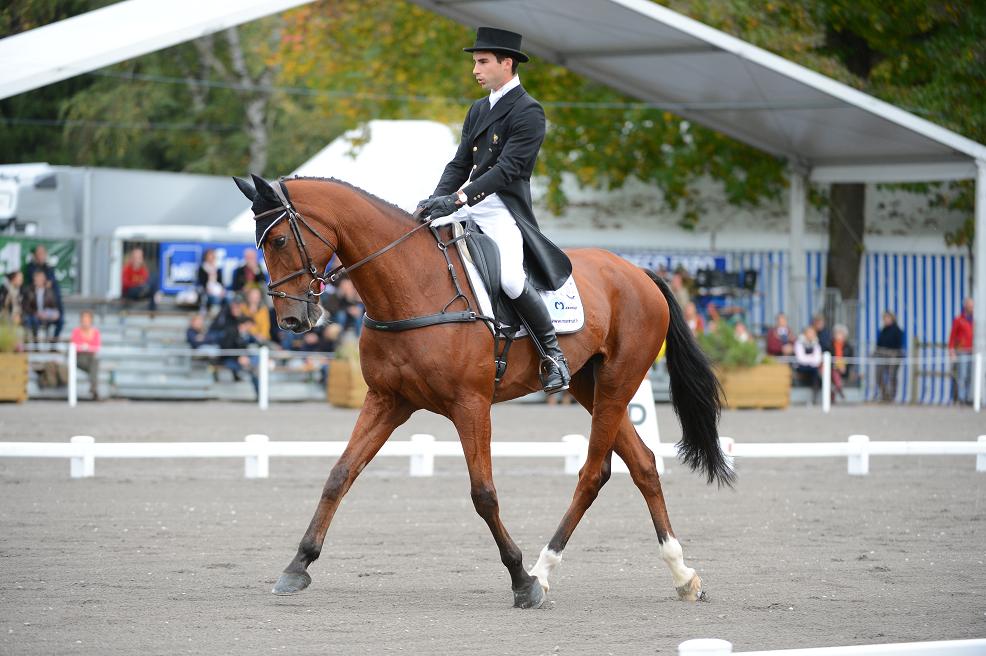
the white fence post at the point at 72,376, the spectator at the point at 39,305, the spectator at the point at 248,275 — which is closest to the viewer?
the white fence post at the point at 72,376

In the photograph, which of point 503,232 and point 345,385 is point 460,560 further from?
point 345,385

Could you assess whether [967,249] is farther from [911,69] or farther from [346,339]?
[346,339]

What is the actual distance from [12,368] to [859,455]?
41.3 ft

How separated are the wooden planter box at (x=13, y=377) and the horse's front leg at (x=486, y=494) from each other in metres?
14.3

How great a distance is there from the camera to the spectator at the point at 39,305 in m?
21.2

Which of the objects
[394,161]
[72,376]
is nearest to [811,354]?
[394,161]

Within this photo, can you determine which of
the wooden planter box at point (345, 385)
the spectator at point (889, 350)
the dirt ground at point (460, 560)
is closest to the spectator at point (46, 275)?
the wooden planter box at point (345, 385)

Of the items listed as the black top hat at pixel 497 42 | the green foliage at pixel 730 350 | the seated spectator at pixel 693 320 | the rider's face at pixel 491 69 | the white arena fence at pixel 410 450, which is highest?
the black top hat at pixel 497 42

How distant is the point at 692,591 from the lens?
6.94 m

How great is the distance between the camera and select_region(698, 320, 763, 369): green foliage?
20.8 metres

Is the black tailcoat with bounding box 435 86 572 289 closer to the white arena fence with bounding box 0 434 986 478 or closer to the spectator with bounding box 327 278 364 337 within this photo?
the white arena fence with bounding box 0 434 986 478

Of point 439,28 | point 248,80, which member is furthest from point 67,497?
point 248,80

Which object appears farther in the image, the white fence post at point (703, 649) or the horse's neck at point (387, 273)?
the horse's neck at point (387, 273)

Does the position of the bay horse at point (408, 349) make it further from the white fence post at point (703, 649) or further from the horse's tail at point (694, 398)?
the white fence post at point (703, 649)
